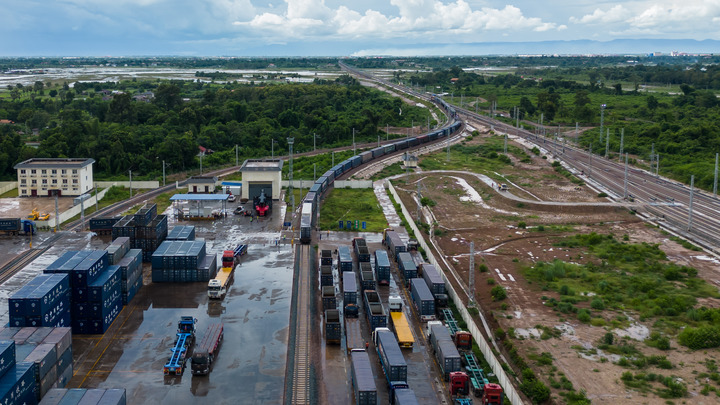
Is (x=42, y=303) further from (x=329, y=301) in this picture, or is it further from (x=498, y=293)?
(x=498, y=293)

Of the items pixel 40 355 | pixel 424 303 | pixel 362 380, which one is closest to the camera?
pixel 40 355

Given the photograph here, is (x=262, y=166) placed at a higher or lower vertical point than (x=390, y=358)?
higher

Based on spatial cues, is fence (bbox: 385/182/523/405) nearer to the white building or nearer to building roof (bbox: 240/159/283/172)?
building roof (bbox: 240/159/283/172)

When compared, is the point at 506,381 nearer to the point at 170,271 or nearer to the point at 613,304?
the point at 613,304

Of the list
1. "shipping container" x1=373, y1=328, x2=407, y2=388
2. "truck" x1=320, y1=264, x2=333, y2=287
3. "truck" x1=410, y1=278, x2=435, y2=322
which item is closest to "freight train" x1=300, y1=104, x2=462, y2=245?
"truck" x1=320, y1=264, x2=333, y2=287

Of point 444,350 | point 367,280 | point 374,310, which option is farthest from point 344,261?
point 444,350

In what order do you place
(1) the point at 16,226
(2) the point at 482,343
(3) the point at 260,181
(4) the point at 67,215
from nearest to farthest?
(2) the point at 482,343, (1) the point at 16,226, (4) the point at 67,215, (3) the point at 260,181

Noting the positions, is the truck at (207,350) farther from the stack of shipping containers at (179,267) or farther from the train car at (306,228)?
the train car at (306,228)
